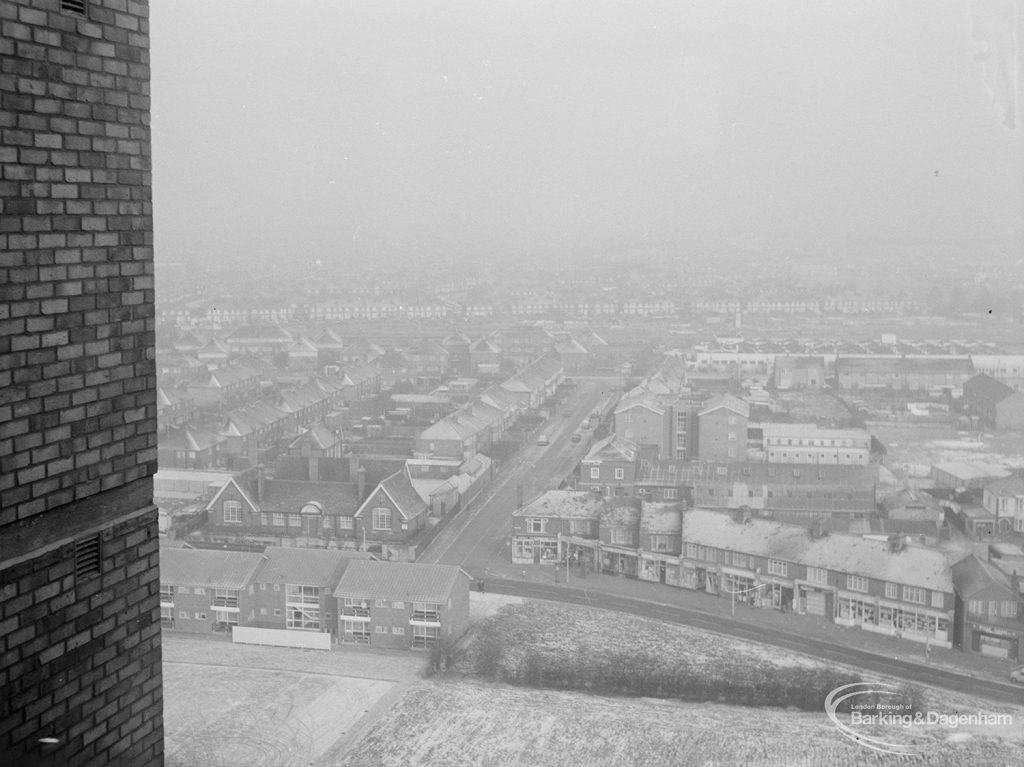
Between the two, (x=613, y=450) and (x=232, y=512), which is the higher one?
(x=613, y=450)

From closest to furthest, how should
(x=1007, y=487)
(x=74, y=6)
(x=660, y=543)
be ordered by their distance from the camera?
(x=74, y=6) → (x=660, y=543) → (x=1007, y=487)

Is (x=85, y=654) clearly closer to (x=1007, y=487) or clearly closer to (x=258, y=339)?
(x=1007, y=487)

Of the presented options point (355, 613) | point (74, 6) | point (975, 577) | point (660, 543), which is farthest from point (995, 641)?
point (74, 6)

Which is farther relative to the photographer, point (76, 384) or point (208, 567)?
point (208, 567)

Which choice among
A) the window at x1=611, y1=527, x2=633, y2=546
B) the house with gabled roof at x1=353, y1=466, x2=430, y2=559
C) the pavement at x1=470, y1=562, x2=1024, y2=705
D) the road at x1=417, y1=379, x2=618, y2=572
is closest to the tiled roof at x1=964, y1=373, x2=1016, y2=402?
the road at x1=417, y1=379, x2=618, y2=572

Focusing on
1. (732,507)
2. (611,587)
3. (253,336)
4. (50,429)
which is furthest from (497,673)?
(253,336)

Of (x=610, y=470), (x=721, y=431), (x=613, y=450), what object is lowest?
(x=610, y=470)

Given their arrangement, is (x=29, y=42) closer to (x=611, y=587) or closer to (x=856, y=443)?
(x=611, y=587)
